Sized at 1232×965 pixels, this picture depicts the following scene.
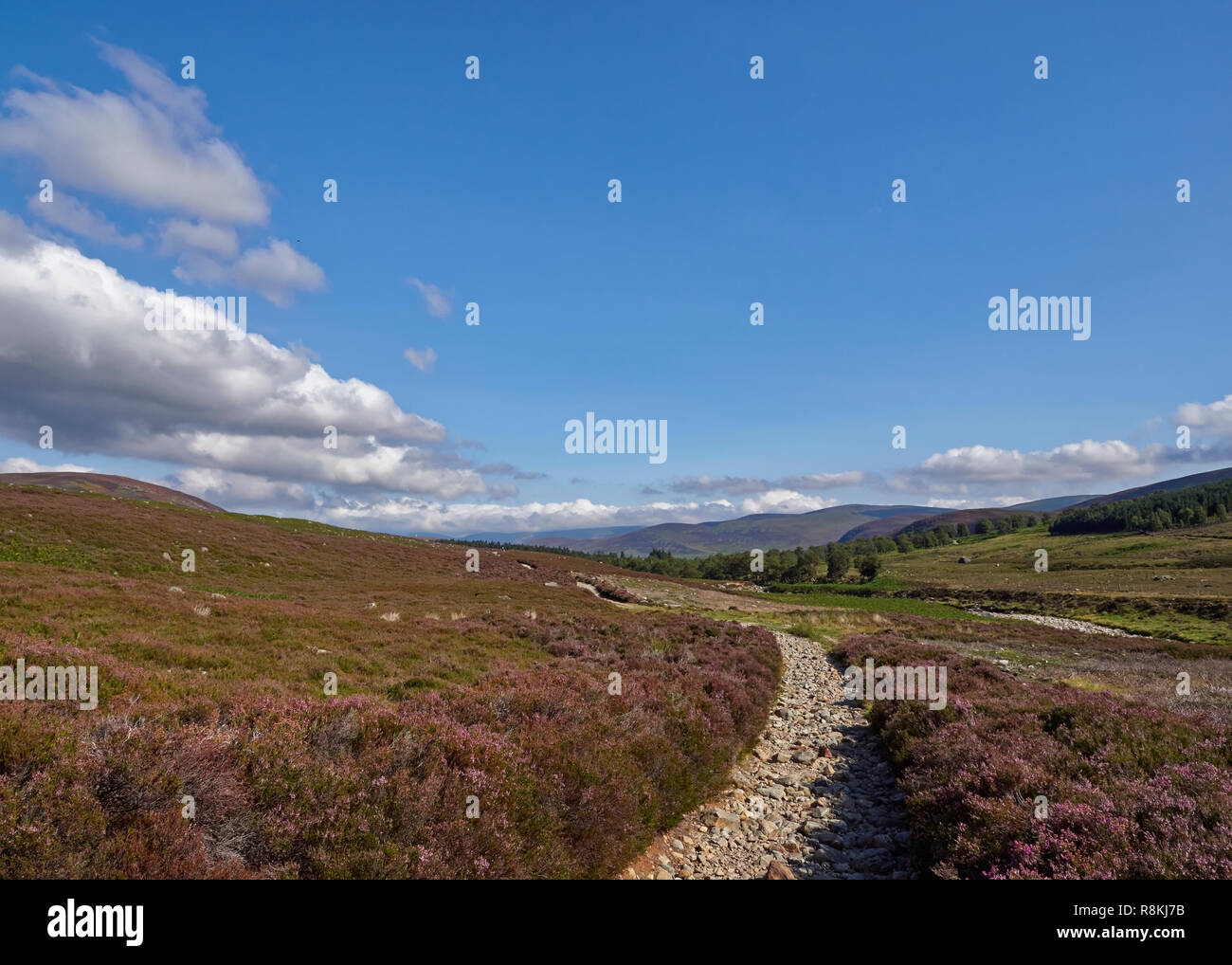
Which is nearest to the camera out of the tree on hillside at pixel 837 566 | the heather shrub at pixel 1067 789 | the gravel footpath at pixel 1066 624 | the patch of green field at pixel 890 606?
the heather shrub at pixel 1067 789

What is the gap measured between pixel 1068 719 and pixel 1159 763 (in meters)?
2.47

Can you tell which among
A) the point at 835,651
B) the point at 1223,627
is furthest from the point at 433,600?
the point at 1223,627

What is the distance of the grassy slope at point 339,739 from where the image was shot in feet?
14.1

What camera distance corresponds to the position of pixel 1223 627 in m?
45.7

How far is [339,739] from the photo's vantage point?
251 inches

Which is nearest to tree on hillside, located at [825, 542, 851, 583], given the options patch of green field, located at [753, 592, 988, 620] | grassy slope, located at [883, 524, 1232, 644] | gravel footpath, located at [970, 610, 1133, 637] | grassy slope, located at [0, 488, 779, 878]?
grassy slope, located at [883, 524, 1232, 644]

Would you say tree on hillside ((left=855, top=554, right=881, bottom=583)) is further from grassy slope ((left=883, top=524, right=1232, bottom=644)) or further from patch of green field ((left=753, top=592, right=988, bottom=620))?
patch of green field ((left=753, top=592, right=988, bottom=620))

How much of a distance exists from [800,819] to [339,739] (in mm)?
7835
